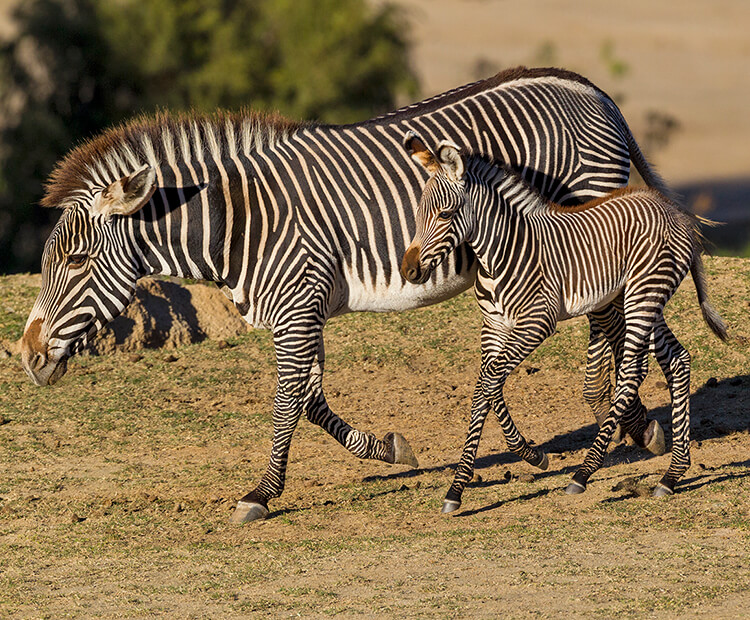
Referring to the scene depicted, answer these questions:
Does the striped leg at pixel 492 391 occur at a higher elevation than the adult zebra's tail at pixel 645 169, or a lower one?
lower

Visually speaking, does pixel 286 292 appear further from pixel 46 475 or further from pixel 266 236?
pixel 46 475

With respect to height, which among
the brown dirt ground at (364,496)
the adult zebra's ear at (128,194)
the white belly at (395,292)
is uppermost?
the adult zebra's ear at (128,194)

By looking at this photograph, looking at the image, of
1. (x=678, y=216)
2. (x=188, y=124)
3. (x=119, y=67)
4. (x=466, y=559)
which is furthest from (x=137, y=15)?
(x=466, y=559)

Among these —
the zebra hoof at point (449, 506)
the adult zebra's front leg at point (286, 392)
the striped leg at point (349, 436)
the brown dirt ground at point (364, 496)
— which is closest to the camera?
the brown dirt ground at point (364, 496)

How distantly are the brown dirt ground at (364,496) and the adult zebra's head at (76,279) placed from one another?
1042 millimetres

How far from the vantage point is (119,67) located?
2000cm

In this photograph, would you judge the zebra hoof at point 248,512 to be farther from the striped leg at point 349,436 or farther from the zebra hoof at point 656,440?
the zebra hoof at point 656,440

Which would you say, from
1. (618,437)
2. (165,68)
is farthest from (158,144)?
(165,68)

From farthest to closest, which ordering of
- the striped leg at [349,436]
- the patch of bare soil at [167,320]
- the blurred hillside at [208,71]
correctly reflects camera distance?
1. the blurred hillside at [208,71]
2. the patch of bare soil at [167,320]
3. the striped leg at [349,436]

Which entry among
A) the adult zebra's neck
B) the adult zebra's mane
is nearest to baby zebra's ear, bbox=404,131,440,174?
the adult zebra's neck

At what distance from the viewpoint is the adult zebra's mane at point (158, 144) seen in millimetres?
7094

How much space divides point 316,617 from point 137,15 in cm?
1720

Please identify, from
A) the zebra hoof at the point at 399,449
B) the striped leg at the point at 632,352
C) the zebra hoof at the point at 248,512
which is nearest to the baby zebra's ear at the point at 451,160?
the striped leg at the point at 632,352

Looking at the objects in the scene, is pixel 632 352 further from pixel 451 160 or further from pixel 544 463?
pixel 451 160
